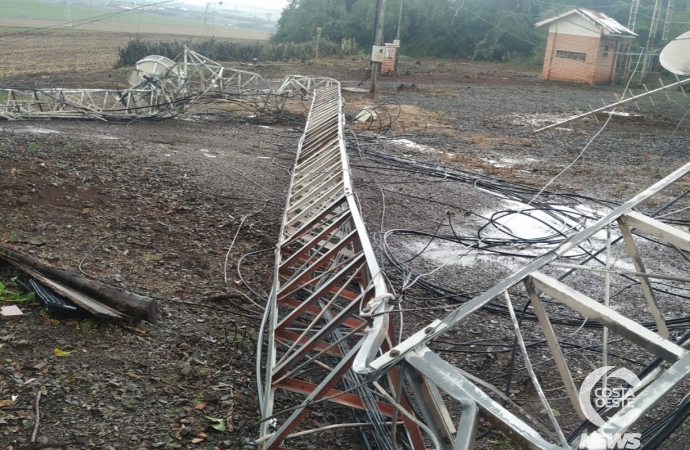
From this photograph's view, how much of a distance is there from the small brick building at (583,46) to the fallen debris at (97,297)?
3685 cm

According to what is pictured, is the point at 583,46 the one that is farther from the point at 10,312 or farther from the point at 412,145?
the point at 10,312

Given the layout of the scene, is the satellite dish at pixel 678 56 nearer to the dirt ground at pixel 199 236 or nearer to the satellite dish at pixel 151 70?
the dirt ground at pixel 199 236

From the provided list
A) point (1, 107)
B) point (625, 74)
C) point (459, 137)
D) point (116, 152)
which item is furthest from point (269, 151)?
point (625, 74)

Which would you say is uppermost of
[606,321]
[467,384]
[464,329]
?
[606,321]

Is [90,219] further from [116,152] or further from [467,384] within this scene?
[467,384]

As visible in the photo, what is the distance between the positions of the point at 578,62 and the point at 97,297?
1522 inches

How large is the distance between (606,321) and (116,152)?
1227 centimetres

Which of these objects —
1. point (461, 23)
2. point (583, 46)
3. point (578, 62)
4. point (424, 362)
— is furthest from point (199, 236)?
point (461, 23)

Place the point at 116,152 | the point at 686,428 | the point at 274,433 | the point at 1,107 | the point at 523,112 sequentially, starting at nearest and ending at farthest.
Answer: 1. the point at 274,433
2. the point at 686,428
3. the point at 116,152
4. the point at 1,107
5. the point at 523,112

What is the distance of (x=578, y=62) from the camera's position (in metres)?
39.9

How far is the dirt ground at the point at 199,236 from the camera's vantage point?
5367 millimetres

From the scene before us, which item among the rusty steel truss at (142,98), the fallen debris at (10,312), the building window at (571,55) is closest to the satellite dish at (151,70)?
the rusty steel truss at (142,98)

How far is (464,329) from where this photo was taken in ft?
24.8

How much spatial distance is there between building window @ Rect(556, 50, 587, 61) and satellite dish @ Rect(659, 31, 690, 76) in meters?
29.6
